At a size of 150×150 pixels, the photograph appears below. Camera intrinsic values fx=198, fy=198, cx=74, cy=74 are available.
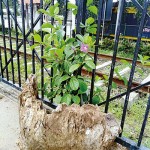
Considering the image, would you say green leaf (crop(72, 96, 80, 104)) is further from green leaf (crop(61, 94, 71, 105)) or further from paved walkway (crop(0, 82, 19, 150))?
paved walkway (crop(0, 82, 19, 150))

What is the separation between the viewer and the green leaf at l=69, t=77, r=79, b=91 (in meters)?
1.47

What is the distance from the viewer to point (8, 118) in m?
2.30

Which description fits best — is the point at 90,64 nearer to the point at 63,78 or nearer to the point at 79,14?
the point at 63,78

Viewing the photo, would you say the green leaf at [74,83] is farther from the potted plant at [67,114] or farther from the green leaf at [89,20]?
the green leaf at [89,20]

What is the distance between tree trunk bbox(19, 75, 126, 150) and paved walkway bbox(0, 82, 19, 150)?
407mm

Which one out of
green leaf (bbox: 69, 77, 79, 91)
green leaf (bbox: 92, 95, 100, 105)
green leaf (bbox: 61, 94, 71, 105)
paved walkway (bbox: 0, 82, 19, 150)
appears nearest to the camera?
green leaf (bbox: 69, 77, 79, 91)

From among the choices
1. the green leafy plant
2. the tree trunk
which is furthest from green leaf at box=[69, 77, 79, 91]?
the tree trunk

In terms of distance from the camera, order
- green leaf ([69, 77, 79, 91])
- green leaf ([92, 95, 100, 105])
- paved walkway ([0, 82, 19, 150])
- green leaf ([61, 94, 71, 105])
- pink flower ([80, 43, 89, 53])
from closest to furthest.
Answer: pink flower ([80, 43, 89, 53]), green leaf ([69, 77, 79, 91]), green leaf ([61, 94, 71, 105]), green leaf ([92, 95, 100, 105]), paved walkway ([0, 82, 19, 150])

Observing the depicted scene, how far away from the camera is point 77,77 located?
62.9 inches

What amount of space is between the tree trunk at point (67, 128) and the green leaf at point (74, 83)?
0.44 feet

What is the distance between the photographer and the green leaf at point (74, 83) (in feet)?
4.84

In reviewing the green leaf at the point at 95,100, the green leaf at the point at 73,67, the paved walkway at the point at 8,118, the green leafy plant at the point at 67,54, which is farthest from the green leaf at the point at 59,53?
the paved walkway at the point at 8,118

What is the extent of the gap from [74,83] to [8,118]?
3.92ft

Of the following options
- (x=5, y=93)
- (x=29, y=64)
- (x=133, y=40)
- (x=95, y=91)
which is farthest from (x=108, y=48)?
(x=95, y=91)
